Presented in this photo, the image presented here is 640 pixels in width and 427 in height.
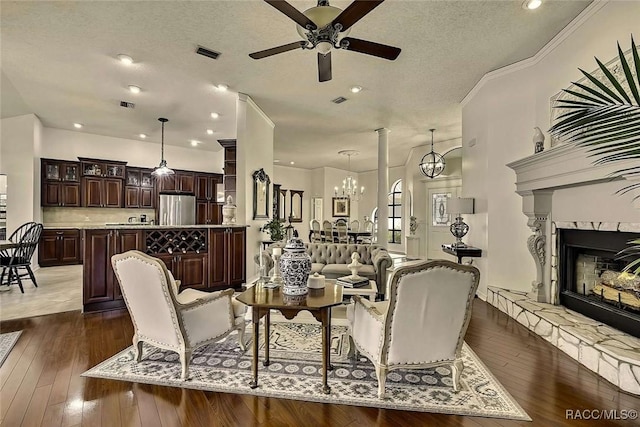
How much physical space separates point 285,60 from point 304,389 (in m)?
3.92

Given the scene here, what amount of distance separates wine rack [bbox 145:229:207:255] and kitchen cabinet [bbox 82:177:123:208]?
471 cm

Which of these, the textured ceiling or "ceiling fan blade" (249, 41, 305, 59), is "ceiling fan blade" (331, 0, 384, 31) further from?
the textured ceiling

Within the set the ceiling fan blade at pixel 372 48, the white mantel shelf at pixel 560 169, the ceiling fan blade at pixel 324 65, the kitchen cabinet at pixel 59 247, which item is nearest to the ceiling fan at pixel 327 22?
the ceiling fan blade at pixel 372 48

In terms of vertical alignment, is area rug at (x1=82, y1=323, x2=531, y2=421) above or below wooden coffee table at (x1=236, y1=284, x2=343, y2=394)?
below

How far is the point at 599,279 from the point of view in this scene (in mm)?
3176

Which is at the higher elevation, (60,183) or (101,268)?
(60,183)

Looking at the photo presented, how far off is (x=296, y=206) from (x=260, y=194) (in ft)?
20.9

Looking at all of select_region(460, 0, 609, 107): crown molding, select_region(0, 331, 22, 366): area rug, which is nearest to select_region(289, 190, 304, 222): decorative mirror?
select_region(460, 0, 609, 107): crown molding

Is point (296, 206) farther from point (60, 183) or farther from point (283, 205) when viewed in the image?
point (60, 183)

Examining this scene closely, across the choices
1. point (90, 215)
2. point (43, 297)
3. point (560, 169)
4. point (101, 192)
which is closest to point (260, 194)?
point (43, 297)

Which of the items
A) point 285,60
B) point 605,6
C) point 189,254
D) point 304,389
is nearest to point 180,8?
point 285,60

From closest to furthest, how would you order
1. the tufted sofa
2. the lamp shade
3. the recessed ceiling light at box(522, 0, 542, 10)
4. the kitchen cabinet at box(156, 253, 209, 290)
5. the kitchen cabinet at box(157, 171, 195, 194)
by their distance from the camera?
the recessed ceiling light at box(522, 0, 542, 10)
the kitchen cabinet at box(156, 253, 209, 290)
the tufted sofa
the lamp shade
the kitchen cabinet at box(157, 171, 195, 194)

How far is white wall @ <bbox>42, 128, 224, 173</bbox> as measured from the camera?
25.5 ft

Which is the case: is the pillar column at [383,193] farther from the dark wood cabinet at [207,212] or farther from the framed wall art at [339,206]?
the framed wall art at [339,206]
